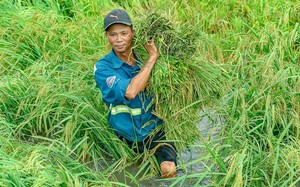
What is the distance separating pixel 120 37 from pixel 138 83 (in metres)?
0.35

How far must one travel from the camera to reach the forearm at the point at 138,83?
408cm

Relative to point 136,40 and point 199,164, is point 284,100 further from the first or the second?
point 136,40

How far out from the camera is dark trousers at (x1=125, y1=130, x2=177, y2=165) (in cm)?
429

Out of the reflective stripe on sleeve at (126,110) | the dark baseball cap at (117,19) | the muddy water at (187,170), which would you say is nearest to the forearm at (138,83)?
the reflective stripe on sleeve at (126,110)

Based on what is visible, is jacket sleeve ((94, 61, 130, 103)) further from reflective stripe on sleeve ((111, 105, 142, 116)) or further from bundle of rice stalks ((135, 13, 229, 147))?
bundle of rice stalks ((135, 13, 229, 147))

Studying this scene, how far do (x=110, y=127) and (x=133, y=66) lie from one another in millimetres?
474

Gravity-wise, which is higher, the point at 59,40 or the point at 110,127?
the point at 59,40

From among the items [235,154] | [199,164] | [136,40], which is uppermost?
[136,40]

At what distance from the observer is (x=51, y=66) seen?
5273 mm

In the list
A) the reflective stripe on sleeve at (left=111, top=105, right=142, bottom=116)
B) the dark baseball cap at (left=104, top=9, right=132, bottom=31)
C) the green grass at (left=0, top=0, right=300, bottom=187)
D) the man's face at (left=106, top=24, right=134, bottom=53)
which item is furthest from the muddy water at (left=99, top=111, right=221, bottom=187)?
the dark baseball cap at (left=104, top=9, right=132, bottom=31)

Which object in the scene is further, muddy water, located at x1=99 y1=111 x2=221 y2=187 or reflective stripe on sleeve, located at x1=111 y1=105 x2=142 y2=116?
reflective stripe on sleeve, located at x1=111 y1=105 x2=142 y2=116

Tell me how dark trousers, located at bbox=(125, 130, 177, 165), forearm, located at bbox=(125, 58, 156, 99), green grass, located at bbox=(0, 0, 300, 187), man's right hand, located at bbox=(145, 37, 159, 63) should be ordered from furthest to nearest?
dark trousers, located at bbox=(125, 130, 177, 165) < man's right hand, located at bbox=(145, 37, 159, 63) < forearm, located at bbox=(125, 58, 156, 99) < green grass, located at bbox=(0, 0, 300, 187)

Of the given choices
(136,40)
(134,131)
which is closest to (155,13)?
(136,40)

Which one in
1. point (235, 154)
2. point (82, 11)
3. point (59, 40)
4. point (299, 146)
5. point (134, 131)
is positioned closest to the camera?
point (235, 154)
